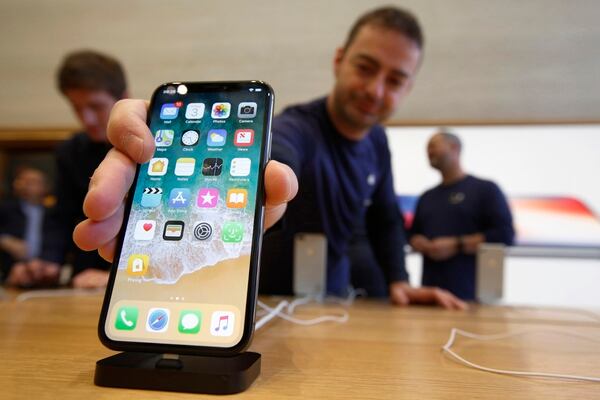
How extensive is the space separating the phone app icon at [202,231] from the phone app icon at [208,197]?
0.05ft

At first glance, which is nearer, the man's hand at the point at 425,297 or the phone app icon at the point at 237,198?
the phone app icon at the point at 237,198

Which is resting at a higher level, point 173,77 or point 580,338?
point 173,77

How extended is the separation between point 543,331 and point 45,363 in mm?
551

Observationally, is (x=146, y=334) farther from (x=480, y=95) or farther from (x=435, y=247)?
(x=480, y=95)

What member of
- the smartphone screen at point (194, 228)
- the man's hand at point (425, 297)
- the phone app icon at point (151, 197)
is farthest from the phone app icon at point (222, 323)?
the man's hand at point (425, 297)

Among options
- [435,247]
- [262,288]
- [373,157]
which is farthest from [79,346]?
[435,247]

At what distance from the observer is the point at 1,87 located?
2158 mm

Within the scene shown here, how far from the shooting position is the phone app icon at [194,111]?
37cm

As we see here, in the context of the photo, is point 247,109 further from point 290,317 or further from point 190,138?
point 290,317

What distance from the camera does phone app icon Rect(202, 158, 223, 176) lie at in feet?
1.13

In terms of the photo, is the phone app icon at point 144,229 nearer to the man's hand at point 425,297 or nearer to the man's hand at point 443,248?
the man's hand at point 425,297

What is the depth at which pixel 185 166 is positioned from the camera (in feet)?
1.14

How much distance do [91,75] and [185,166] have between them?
0.98 meters

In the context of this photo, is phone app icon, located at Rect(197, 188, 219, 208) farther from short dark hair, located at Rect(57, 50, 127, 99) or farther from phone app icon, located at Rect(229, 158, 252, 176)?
short dark hair, located at Rect(57, 50, 127, 99)
